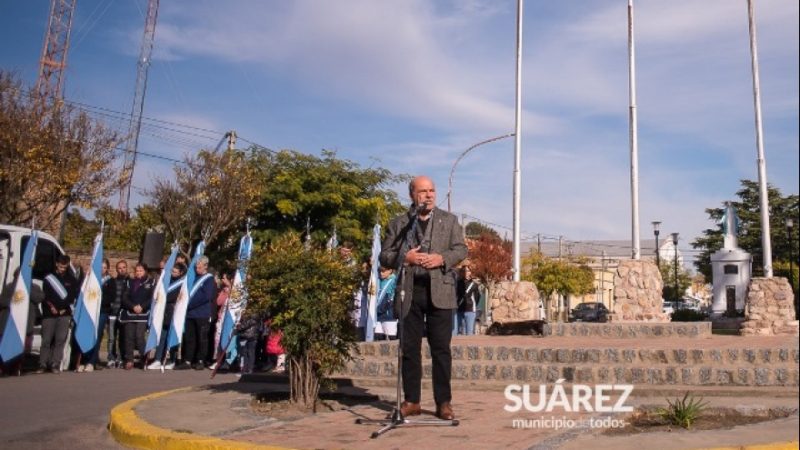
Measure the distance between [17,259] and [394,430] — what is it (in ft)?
29.4

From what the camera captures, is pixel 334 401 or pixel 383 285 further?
pixel 383 285

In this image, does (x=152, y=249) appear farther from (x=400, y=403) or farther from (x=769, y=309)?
(x=769, y=309)

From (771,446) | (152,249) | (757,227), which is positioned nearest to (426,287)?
(771,446)

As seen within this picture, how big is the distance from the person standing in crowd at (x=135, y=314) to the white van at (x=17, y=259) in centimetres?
144

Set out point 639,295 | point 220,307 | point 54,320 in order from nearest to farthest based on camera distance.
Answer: point 54,320 → point 220,307 → point 639,295

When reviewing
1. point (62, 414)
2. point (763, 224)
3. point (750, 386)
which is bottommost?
point (62, 414)

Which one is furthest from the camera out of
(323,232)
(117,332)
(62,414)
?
(323,232)

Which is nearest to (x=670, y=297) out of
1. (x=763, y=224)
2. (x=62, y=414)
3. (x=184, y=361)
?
(x=763, y=224)

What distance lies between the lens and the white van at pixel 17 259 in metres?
11.9

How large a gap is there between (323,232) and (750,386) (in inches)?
767

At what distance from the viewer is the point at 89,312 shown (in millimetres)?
12500

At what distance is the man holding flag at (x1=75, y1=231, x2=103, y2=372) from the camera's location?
12.3m

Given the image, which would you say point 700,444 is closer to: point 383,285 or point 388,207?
point 383,285

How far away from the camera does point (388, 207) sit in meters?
28.9
